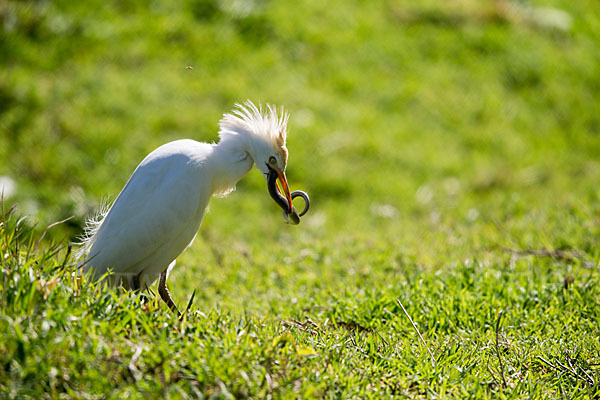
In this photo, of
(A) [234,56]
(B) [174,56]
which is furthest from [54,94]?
(A) [234,56]

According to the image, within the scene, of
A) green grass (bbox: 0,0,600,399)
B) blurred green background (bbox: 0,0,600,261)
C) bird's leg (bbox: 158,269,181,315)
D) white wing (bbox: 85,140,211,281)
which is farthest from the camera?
blurred green background (bbox: 0,0,600,261)

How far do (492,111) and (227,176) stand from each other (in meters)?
7.20

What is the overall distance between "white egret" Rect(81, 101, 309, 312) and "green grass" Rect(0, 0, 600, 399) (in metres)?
0.48

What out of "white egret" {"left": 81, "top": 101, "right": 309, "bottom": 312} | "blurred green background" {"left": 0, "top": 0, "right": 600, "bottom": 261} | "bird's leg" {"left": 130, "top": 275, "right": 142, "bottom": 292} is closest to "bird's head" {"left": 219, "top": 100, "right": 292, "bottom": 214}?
"white egret" {"left": 81, "top": 101, "right": 309, "bottom": 312}

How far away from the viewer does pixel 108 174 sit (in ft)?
25.9

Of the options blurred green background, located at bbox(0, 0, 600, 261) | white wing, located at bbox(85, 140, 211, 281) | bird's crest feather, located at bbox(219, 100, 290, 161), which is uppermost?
bird's crest feather, located at bbox(219, 100, 290, 161)

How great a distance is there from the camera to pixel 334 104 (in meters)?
9.77

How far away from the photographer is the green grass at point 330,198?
9.44 ft

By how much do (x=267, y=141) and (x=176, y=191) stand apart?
2.22 ft

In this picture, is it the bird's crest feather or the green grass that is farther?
the bird's crest feather

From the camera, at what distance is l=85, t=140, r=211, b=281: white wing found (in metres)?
4.09

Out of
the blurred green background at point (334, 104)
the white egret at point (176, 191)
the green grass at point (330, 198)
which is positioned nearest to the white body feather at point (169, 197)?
the white egret at point (176, 191)

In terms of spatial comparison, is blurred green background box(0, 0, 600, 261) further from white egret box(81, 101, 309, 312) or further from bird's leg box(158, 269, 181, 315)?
bird's leg box(158, 269, 181, 315)

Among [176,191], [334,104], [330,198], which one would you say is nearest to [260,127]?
[176,191]
